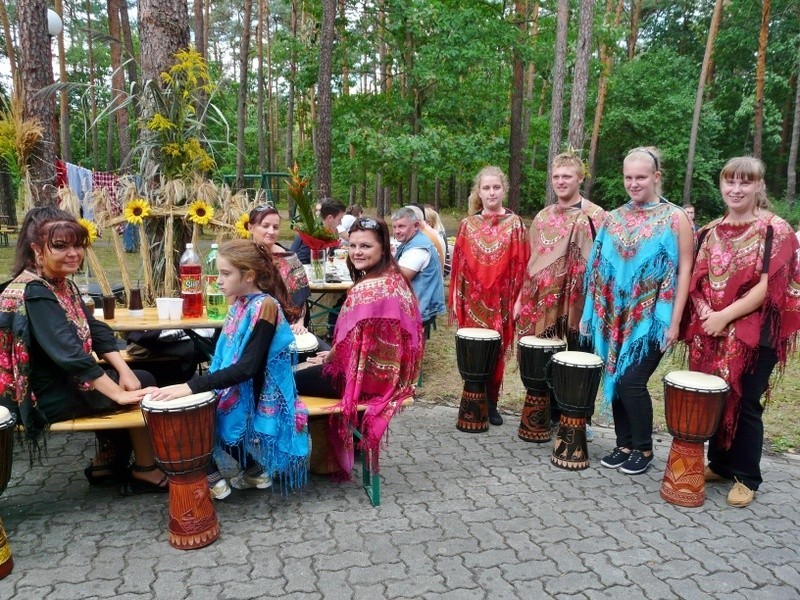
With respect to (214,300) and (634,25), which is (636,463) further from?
(634,25)

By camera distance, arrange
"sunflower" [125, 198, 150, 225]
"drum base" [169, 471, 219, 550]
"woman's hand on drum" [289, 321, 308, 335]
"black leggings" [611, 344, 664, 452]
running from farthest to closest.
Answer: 1. "woman's hand on drum" [289, 321, 308, 335]
2. "sunflower" [125, 198, 150, 225]
3. "black leggings" [611, 344, 664, 452]
4. "drum base" [169, 471, 219, 550]

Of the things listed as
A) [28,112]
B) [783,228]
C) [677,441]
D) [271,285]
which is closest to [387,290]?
[271,285]

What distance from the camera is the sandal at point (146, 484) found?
335cm

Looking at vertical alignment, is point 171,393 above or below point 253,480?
above

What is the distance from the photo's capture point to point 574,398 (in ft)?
12.2

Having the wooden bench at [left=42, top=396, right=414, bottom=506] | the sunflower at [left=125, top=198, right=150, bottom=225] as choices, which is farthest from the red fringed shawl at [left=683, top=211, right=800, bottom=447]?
the sunflower at [left=125, top=198, right=150, bottom=225]

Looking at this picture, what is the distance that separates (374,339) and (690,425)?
170 centimetres

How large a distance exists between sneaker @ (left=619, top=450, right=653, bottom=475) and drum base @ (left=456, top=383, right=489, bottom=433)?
40.5 inches

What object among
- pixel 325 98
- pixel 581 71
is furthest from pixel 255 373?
pixel 581 71

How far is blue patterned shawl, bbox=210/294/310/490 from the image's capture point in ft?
9.85

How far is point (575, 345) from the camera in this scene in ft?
13.6

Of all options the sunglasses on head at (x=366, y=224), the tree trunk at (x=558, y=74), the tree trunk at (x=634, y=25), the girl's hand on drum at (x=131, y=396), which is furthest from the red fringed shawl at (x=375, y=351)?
the tree trunk at (x=634, y=25)

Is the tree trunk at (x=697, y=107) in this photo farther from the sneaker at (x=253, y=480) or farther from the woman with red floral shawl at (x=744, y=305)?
the sneaker at (x=253, y=480)

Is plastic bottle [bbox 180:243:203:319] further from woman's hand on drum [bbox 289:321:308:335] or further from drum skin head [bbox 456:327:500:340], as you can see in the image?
drum skin head [bbox 456:327:500:340]
